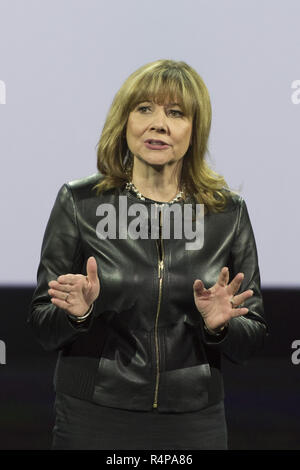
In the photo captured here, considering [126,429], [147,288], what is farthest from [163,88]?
[126,429]

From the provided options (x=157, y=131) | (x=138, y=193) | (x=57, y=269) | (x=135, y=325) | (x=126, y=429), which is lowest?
(x=126, y=429)

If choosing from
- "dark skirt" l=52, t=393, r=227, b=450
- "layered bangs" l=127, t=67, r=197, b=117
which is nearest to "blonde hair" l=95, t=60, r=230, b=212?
"layered bangs" l=127, t=67, r=197, b=117

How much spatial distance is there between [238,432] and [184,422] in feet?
4.66

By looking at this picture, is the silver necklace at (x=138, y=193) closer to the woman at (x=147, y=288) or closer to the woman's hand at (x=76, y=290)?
the woman at (x=147, y=288)

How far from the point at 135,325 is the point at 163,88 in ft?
1.55

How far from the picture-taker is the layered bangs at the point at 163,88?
166 centimetres

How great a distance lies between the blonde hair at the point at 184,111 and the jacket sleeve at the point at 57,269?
99mm

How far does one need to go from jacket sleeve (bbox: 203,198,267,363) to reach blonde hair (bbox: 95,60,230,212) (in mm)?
77

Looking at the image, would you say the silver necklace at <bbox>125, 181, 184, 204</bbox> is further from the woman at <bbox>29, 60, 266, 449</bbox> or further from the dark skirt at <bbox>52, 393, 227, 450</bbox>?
the dark skirt at <bbox>52, 393, 227, 450</bbox>

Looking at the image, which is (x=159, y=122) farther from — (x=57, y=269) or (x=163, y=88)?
(x=57, y=269)

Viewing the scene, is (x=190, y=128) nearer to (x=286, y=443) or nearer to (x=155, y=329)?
(x=155, y=329)

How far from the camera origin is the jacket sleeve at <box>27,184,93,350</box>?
62.7 inches

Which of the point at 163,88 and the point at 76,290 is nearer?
the point at 76,290

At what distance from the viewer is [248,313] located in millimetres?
1702
